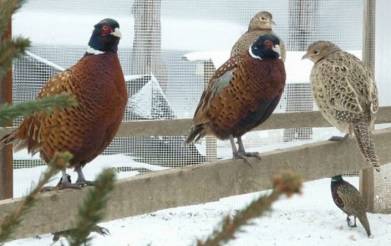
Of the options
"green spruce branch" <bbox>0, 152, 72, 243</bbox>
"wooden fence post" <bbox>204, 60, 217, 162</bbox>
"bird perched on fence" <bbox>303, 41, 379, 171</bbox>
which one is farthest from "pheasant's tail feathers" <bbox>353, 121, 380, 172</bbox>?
"green spruce branch" <bbox>0, 152, 72, 243</bbox>

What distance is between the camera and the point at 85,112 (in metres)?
2.26

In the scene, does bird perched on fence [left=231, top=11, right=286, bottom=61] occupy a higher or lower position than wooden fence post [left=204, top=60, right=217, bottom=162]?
higher

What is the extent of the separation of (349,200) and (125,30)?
158 cm

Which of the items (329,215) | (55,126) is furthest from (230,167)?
(329,215)

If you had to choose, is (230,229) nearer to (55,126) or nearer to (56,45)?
(55,126)

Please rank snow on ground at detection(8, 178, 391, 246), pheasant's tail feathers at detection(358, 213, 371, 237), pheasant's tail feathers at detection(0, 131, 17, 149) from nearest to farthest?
pheasant's tail feathers at detection(0, 131, 17, 149) < snow on ground at detection(8, 178, 391, 246) < pheasant's tail feathers at detection(358, 213, 371, 237)

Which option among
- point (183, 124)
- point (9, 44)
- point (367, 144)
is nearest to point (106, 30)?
point (367, 144)

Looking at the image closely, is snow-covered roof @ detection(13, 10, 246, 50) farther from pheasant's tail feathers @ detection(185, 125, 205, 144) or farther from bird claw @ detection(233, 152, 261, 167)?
bird claw @ detection(233, 152, 261, 167)

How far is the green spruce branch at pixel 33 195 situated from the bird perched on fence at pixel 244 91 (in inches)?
82.1

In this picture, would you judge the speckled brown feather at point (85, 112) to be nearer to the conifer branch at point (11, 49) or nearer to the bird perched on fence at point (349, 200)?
the conifer branch at point (11, 49)

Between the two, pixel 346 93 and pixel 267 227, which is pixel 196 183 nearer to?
pixel 346 93

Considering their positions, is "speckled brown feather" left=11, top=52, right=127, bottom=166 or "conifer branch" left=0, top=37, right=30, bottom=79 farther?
"speckled brown feather" left=11, top=52, right=127, bottom=166

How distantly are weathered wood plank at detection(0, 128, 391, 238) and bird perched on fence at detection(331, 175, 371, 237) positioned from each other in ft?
4.80

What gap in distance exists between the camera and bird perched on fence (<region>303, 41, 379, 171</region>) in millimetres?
3059
